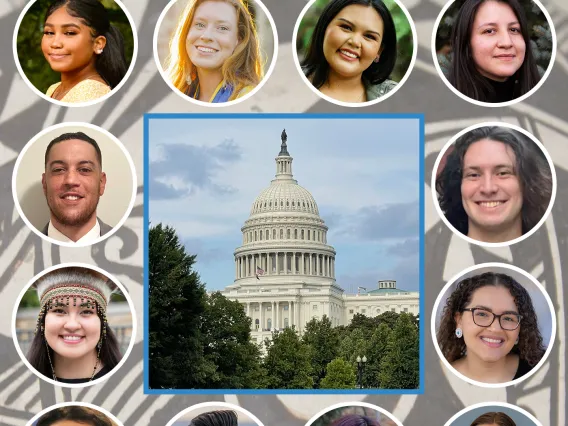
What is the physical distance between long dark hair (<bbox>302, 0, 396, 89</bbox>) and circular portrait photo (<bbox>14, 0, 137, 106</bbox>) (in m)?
2.21

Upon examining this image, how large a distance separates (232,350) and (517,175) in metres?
4.66

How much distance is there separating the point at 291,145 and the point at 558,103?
3.38m

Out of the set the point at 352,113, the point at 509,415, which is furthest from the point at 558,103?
the point at 509,415

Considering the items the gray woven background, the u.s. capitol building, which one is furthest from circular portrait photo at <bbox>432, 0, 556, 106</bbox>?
the u.s. capitol building

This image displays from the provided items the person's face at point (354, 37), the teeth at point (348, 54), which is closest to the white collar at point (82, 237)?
the person's face at point (354, 37)

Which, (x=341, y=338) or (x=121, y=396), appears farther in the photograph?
(x=341, y=338)

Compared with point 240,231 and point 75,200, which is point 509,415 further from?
point 75,200

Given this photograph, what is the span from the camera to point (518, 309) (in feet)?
69.6

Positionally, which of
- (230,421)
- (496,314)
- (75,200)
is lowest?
(230,421)

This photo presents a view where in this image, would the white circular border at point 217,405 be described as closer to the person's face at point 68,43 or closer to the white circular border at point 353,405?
the white circular border at point 353,405

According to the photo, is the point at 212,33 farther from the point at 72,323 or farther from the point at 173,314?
the point at 72,323

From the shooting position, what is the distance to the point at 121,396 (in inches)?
832

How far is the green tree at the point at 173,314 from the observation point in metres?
21.6

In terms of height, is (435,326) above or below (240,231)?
below
